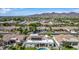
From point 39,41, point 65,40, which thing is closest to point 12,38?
point 39,41

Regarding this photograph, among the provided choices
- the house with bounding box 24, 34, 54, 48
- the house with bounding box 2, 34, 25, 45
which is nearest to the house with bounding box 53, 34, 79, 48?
the house with bounding box 24, 34, 54, 48

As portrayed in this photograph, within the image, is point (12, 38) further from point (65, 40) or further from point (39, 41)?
point (65, 40)

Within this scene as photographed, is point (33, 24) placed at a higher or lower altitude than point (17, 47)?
higher

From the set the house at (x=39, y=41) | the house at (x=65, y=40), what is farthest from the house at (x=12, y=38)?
the house at (x=65, y=40)
